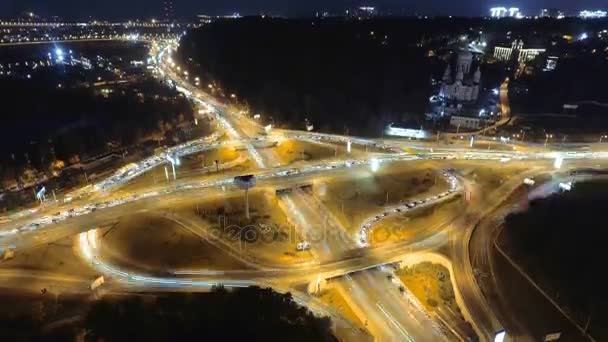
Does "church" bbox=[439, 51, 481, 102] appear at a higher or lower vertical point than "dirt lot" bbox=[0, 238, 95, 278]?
higher

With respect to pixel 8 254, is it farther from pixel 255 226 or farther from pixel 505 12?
pixel 505 12

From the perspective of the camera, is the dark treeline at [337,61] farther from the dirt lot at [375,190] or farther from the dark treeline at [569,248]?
the dark treeline at [569,248]

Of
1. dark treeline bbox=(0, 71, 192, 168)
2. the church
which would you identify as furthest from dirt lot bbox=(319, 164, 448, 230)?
dark treeline bbox=(0, 71, 192, 168)

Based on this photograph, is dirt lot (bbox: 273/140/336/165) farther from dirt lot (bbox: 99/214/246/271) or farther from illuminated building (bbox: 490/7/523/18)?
illuminated building (bbox: 490/7/523/18)

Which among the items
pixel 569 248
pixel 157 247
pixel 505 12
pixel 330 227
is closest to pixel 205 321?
pixel 157 247

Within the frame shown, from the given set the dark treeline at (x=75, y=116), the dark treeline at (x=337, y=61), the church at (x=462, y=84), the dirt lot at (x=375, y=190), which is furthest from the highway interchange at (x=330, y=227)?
the church at (x=462, y=84)

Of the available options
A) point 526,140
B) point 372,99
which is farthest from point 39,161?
point 526,140
